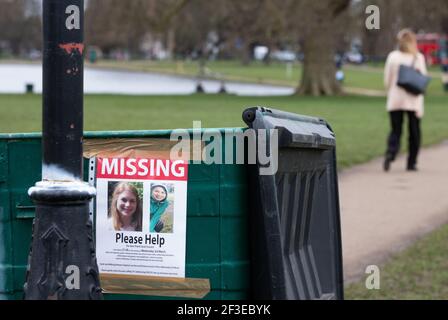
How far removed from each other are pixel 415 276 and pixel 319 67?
36092 mm

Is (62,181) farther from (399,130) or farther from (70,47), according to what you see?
(399,130)

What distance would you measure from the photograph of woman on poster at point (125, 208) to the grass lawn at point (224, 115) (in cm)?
941

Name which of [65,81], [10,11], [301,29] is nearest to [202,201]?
[65,81]

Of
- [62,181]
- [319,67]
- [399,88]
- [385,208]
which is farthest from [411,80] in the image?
[319,67]

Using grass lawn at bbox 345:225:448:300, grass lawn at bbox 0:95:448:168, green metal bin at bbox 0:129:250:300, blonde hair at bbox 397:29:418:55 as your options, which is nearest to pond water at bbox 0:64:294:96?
grass lawn at bbox 0:95:448:168

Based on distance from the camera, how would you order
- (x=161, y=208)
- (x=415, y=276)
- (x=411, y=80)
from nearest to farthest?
(x=161, y=208)
(x=415, y=276)
(x=411, y=80)

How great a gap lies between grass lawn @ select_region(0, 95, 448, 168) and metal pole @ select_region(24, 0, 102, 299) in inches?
388

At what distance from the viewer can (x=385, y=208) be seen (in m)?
11.0

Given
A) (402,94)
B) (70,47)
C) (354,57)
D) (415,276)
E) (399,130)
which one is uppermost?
(70,47)

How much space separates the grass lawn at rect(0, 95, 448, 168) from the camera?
18625 millimetres

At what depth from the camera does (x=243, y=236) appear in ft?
13.3

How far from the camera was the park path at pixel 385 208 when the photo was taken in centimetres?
845

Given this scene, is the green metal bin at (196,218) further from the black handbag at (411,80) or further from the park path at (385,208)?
the black handbag at (411,80)

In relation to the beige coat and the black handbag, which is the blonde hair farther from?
the black handbag
